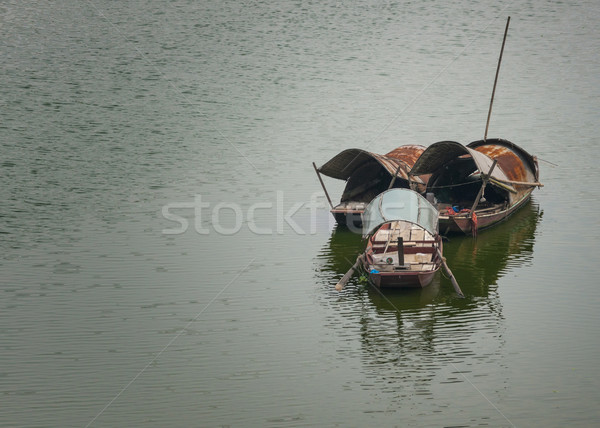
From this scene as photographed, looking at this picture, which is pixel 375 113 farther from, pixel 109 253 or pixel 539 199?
pixel 109 253

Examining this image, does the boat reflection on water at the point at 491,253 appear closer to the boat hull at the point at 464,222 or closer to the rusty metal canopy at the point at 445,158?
the boat hull at the point at 464,222

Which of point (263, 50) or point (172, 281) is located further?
point (263, 50)

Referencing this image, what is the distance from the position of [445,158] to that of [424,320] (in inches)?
491

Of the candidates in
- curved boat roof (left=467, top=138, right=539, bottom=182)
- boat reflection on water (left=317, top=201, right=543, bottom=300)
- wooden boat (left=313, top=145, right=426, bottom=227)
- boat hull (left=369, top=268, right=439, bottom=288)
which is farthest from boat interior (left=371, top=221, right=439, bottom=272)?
curved boat roof (left=467, top=138, right=539, bottom=182)

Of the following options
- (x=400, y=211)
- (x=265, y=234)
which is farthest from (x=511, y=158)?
(x=265, y=234)

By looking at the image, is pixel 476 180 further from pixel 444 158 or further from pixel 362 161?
pixel 362 161

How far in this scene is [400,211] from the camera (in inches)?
1033

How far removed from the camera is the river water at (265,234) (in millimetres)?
18297

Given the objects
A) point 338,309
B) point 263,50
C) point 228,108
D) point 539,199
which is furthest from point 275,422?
point 263,50

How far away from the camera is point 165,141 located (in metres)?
42.7

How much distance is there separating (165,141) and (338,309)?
22.8m

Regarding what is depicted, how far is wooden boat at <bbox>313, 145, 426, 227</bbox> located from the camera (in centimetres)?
3066

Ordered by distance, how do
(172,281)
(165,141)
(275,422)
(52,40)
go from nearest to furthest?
1. (275,422)
2. (172,281)
3. (165,141)
4. (52,40)

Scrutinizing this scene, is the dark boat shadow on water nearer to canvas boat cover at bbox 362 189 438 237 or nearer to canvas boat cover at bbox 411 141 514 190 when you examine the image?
canvas boat cover at bbox 362 189 438 237
